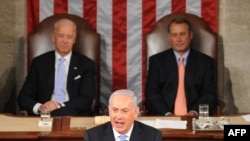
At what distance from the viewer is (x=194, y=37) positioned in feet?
19.3

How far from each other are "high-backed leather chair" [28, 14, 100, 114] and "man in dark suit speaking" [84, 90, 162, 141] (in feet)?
7.74

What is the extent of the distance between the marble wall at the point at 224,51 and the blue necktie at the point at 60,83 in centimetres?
77

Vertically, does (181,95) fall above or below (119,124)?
above

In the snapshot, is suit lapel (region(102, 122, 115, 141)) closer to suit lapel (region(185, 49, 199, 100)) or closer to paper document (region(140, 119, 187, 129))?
paper document (region(140, 119, 187, 129))

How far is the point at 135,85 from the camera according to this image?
6383 millimetres

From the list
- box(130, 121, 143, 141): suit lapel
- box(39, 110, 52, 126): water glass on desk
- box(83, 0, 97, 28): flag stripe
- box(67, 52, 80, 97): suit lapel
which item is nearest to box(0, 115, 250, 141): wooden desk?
box(39, 110, 52, 126): water glass on desk

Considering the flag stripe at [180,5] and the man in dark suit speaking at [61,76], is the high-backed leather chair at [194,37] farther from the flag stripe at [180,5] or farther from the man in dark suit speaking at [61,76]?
the man in dark suit speaking at [61,76]

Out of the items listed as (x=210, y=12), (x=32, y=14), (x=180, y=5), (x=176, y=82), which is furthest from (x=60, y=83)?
(x=210, y=12)

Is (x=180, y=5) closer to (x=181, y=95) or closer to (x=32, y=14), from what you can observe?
(x=181, y=95)

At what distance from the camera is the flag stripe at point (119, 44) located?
20.6ft

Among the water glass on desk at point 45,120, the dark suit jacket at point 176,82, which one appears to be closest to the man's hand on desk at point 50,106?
the water glass on desk at point 45,120

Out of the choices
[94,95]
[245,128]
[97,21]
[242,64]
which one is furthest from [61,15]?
[245,128]

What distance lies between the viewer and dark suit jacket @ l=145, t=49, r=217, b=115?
222 inches

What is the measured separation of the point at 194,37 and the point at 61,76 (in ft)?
4.26
